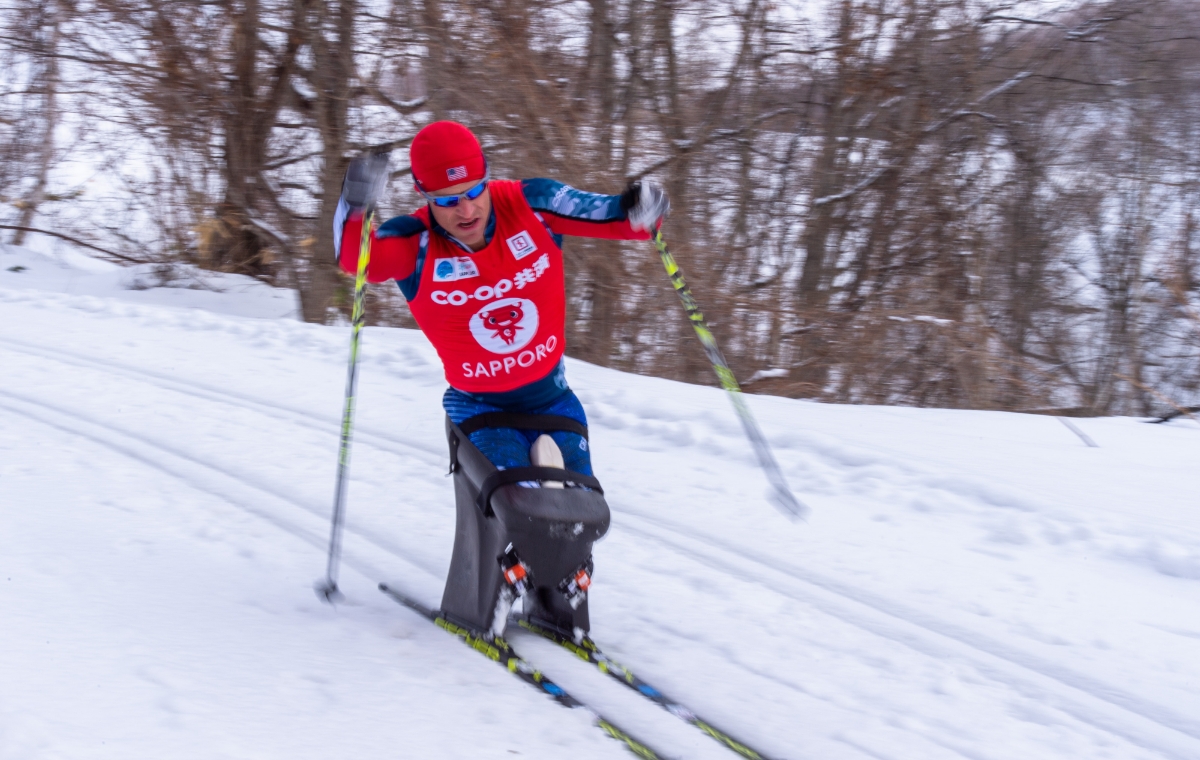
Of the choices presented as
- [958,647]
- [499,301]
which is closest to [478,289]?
[499,301]

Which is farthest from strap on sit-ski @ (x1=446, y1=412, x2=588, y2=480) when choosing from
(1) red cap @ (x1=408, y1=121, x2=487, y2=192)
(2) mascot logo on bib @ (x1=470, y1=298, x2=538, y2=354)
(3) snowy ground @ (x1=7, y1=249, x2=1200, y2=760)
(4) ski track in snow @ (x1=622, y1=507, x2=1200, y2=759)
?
(4) ski track in snow @ (x1=622, y1=507, x2=1200, y2=759)

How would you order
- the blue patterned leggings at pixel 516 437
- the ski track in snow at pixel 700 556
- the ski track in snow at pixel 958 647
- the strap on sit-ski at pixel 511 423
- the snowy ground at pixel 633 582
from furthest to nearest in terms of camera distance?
the strap on sit-ski at pixel 511 423 → the blue patterned leggings at pixel 516 437 → the ski track in snow at pixel 700 556 → the ski track in snow at pixel 958 647 → the snowy ground at pixel 633 582

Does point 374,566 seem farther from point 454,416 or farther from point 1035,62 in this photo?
point 1035,62

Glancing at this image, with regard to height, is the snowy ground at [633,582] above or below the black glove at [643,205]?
below

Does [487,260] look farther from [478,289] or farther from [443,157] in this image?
[443,157]

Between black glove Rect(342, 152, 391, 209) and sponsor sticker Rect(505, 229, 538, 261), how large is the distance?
1.53ft

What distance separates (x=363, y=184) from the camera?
2.95m

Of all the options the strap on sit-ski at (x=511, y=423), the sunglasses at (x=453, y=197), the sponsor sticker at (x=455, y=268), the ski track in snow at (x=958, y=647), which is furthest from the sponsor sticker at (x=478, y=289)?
the ski track in snow at (x=958, y=647)

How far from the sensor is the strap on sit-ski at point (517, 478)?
2.93m

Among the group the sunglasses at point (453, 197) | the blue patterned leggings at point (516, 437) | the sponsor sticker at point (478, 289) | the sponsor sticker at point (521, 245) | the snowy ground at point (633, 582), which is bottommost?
the snowy ground at point (633, 582)

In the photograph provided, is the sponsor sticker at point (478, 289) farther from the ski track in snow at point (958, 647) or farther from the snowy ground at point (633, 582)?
the ski track in snow at point (958, 647)

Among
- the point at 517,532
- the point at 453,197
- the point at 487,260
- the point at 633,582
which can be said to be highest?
the point at 453,197

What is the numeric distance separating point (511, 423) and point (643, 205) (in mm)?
877

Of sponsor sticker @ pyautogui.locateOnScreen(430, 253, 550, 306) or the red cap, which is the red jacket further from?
the red cap
